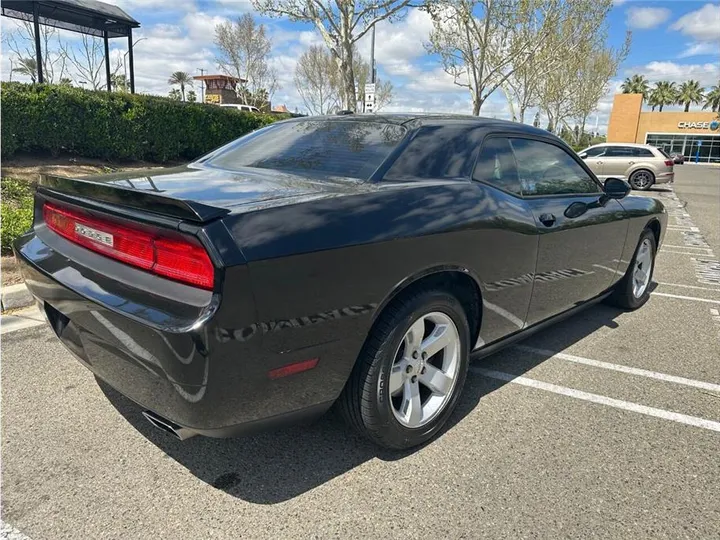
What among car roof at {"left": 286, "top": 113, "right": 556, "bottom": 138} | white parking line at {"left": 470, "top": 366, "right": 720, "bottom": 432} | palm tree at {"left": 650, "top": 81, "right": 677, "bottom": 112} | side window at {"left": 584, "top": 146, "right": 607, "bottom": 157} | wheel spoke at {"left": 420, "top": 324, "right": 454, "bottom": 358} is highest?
palm tree at {"left": 650, "top": 81, "right": 677, "bottom": 112}

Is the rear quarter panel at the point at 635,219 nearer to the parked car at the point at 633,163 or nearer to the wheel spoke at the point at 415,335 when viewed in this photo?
the wheel spoke at the point at 415,335

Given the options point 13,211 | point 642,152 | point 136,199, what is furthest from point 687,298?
point 642,152

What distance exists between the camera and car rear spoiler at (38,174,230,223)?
1783mm

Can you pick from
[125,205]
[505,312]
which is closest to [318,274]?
[125,205]

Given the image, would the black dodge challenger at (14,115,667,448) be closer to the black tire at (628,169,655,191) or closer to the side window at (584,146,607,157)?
the black tire at (628,169,655,191)

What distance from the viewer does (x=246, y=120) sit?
1345 centimetres

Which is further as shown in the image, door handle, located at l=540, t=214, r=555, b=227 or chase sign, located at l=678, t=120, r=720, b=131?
chase sign, located at l=678, t=120, r=720, b=131

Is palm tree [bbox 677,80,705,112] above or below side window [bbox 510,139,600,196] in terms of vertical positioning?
above

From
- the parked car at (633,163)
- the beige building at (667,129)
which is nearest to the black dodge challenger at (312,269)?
the parked car at (633,163)

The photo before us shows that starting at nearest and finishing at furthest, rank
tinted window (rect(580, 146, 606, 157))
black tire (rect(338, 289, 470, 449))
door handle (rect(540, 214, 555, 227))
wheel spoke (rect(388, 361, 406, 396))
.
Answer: black tire (rect(338, 289, 470, 449)) < wheel spoke (rect(388, 361, 406, 396)) < door handle (rect(540, 214, 555, 227)) < tinted window (rect(580, 146, 606, 157))

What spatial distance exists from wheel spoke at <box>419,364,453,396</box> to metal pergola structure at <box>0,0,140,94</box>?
43.2 ft

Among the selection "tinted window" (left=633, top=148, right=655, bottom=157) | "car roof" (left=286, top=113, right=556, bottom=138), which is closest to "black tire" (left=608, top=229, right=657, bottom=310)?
"car roof" (left=286, top=113, right=556, bottom=138)

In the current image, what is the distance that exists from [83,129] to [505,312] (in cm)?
924

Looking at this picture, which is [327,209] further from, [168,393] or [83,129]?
[83,129]
